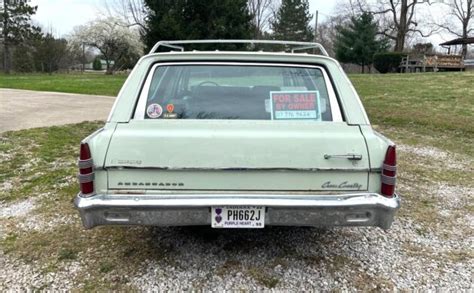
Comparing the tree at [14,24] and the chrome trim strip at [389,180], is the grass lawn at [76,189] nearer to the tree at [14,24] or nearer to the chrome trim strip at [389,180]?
the chrome trim strip at [389,180]

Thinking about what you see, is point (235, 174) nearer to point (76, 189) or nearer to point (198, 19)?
point (76, 189)

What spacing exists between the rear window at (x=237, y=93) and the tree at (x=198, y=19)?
19.2 m

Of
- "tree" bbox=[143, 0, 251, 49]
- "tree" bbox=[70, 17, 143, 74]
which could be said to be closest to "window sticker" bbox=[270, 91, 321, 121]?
"tree" bbox=[143, 0, 251, 49]

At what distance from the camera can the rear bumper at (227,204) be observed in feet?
8.40

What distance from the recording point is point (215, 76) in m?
3.01

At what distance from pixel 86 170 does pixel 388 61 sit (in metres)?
30.2

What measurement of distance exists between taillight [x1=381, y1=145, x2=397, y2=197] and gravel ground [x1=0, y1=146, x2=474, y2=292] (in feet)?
2.42

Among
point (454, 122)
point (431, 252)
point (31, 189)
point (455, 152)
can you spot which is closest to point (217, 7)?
point (454, 122)

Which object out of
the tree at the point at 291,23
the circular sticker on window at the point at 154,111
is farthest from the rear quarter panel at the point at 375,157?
the tree at the point at 291,23

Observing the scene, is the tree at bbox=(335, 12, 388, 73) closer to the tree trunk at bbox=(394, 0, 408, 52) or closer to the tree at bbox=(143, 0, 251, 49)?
the tree trunk at bbox=(394, 0, 408, 52)

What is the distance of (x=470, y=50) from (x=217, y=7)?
134 feet

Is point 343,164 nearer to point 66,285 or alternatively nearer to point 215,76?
point 215,76

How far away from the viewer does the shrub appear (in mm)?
29125

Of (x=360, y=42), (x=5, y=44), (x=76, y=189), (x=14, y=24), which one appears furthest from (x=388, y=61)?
(x=5, y=44)
